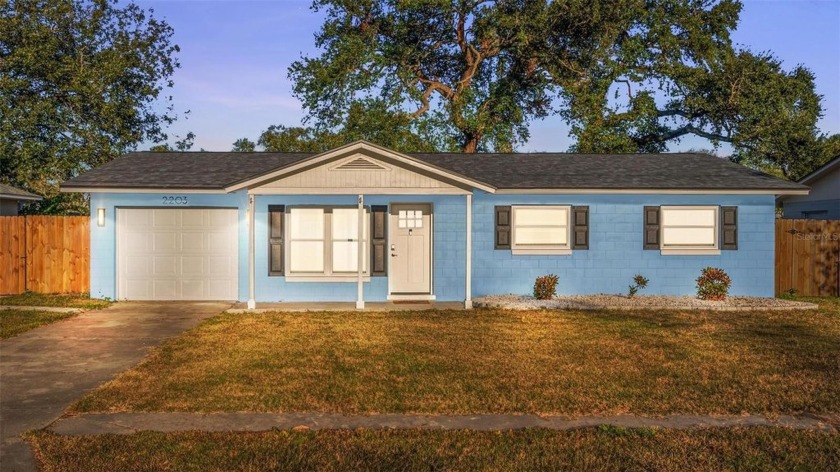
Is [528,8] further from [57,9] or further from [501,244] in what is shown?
[57,9]

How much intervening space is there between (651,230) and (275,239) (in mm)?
8585

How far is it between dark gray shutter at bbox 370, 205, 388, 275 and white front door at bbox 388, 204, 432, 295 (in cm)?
34

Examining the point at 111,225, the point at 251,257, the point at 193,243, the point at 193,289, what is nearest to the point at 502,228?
the point at 251,257

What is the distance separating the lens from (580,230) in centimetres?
1449

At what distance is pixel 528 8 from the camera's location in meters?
28.4

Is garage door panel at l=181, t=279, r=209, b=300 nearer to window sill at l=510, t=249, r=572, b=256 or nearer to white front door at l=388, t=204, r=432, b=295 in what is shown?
white front door at l=388, t=204, r=432, b=295

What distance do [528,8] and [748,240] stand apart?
1743cm

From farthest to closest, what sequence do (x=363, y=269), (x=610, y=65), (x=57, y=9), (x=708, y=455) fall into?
1. (x=610, y=65)
2. (x=57, y=9)
3. (x=363, y=269)
4. (x=708, y=455)

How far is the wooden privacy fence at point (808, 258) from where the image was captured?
1589cm

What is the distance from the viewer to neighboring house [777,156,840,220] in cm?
1857

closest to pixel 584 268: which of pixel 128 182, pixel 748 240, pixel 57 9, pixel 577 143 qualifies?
pixel 748 240

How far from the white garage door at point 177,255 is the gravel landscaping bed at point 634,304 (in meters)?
5.81

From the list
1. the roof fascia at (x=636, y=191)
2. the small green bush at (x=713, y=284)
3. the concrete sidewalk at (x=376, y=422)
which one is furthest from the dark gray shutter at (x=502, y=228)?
the concrete sidewalk at (x=376, y=422)

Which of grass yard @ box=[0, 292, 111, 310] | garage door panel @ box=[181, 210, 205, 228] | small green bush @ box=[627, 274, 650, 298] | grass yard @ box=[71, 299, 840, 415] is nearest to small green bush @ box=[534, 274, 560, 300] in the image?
grass yard @ box=[71, 299, 840, 415]
